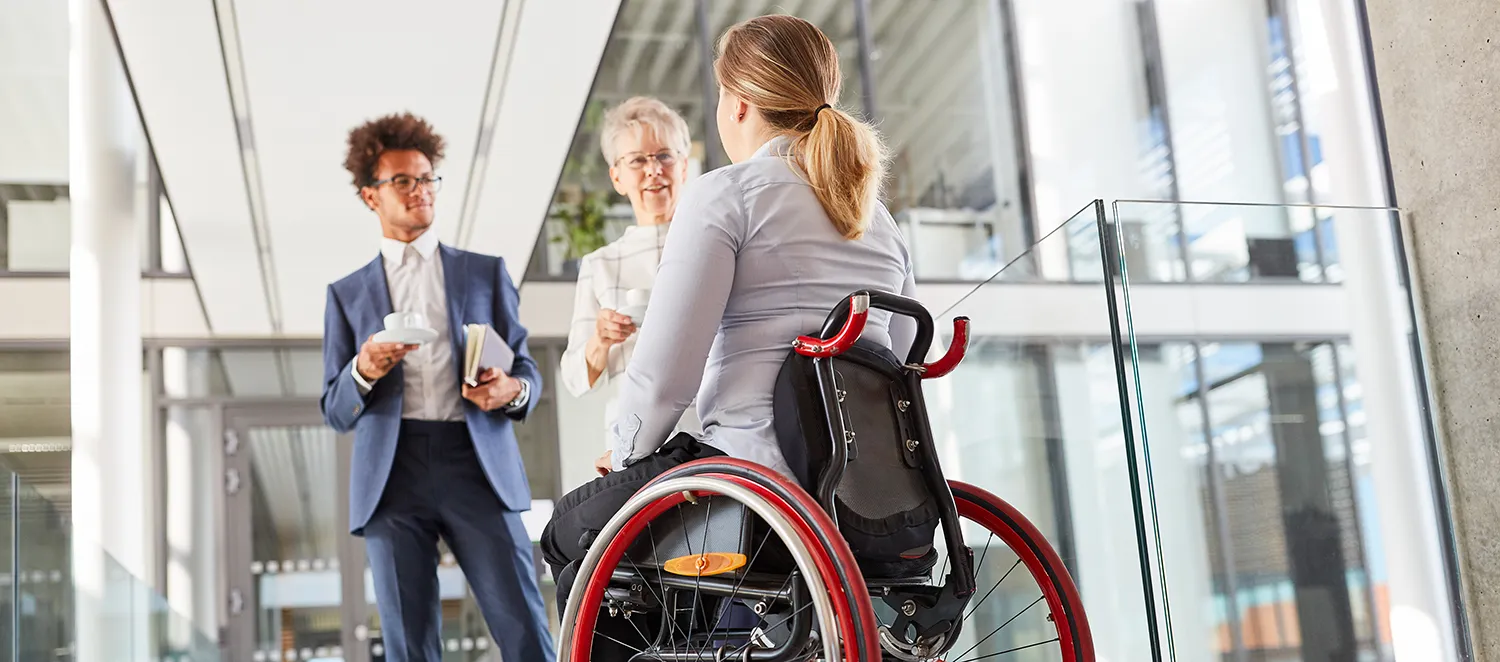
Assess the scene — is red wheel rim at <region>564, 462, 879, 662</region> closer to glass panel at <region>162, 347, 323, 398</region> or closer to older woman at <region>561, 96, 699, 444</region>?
older woman at <region>561, 96, 699, 444</region>

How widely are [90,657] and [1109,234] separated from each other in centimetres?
290

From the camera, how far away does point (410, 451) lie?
2934mm

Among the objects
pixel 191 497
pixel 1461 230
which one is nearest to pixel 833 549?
pixel 1461 230

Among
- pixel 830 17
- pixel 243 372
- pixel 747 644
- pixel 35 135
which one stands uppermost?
pixel 830 17

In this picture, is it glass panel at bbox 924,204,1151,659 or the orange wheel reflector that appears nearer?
the orange wheel reflector

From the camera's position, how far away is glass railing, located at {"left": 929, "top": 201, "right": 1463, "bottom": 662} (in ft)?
6.13

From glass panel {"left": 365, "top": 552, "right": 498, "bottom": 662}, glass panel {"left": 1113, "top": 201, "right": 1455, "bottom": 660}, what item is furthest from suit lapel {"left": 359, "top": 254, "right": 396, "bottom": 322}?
glass panel {"left": 365, "top": 552, "right": 498, "bottom": 662}

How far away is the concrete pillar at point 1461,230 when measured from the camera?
6.28 ft

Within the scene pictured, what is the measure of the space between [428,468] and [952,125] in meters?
6.25

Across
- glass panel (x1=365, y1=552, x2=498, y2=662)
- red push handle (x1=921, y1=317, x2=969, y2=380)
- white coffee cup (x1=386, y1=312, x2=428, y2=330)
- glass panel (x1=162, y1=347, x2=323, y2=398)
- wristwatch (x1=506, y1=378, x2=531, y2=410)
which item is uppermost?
glass panel (x1=162, y1=347, x2=323, y2=398)

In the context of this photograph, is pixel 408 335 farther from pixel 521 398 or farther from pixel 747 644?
pixel 747 644

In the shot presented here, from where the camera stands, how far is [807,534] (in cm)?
127

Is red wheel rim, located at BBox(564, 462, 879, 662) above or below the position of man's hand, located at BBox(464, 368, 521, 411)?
below

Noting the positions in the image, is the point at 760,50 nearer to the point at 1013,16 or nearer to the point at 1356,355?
the point at 1356,355
